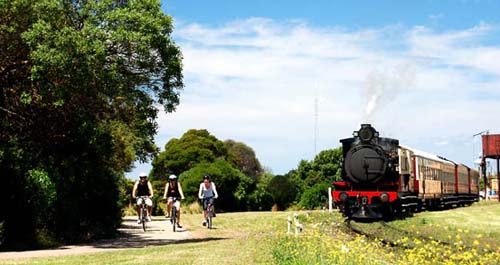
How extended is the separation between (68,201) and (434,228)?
11.4 m

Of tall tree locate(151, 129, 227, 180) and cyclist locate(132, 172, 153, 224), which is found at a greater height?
tall tree locate(151, 129, 227, 180)

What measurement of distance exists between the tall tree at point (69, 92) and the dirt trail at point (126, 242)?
38.8 inches

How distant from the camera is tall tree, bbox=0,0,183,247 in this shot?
1648cm

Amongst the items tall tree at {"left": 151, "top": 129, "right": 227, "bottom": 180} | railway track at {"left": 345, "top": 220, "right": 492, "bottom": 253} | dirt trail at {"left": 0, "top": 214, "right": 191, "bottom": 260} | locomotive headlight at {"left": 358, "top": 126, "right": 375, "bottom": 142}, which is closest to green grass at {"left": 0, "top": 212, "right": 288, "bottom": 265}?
dirt trail at {"left": 0, "top": 214, "right": 191, "bottom": 260}

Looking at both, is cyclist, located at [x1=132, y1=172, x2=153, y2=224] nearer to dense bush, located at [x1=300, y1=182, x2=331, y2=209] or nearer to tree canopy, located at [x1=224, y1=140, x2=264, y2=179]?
dense bush, located at [x1=300, y1=182, x2=331, y2=209]

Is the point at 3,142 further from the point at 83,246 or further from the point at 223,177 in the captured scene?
the point at 223,177

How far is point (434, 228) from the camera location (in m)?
22.9

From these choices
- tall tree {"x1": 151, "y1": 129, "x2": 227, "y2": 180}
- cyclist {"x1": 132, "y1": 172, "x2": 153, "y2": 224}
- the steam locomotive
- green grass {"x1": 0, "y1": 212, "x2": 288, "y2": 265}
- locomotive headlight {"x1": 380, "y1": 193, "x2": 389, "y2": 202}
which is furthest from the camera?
tall tree {"x1": 151, "y1": 129, "x2": 227, "y2": 180}

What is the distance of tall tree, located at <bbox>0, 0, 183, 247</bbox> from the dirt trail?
98 centimetres

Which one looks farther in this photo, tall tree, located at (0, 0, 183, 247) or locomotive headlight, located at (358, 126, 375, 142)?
locomotive headlight, located at (358, 126, 375, 142)

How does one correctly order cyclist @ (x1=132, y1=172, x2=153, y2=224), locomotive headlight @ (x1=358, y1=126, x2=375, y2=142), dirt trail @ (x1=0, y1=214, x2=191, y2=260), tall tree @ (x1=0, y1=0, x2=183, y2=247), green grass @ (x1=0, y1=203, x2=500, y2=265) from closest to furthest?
green grass @ (x1=0, y1=203, x2=500, y2=265), dirt trail @ (x1=0, y1=214, x2=191, y2=260), tall tree @ (x1=0, y1=0, x2=183, y2=247), cyclist @ (x1=132, y1=172, x2=153, y2=224), locomotive headlight @ (x1=358, y1=126, x2=375, y2=142)

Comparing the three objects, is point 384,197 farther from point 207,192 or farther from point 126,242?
point 126,242

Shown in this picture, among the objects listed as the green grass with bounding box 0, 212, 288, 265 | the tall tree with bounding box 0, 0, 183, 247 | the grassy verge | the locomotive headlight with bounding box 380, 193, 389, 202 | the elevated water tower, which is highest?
the elevated water tower

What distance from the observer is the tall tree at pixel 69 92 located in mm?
16484
